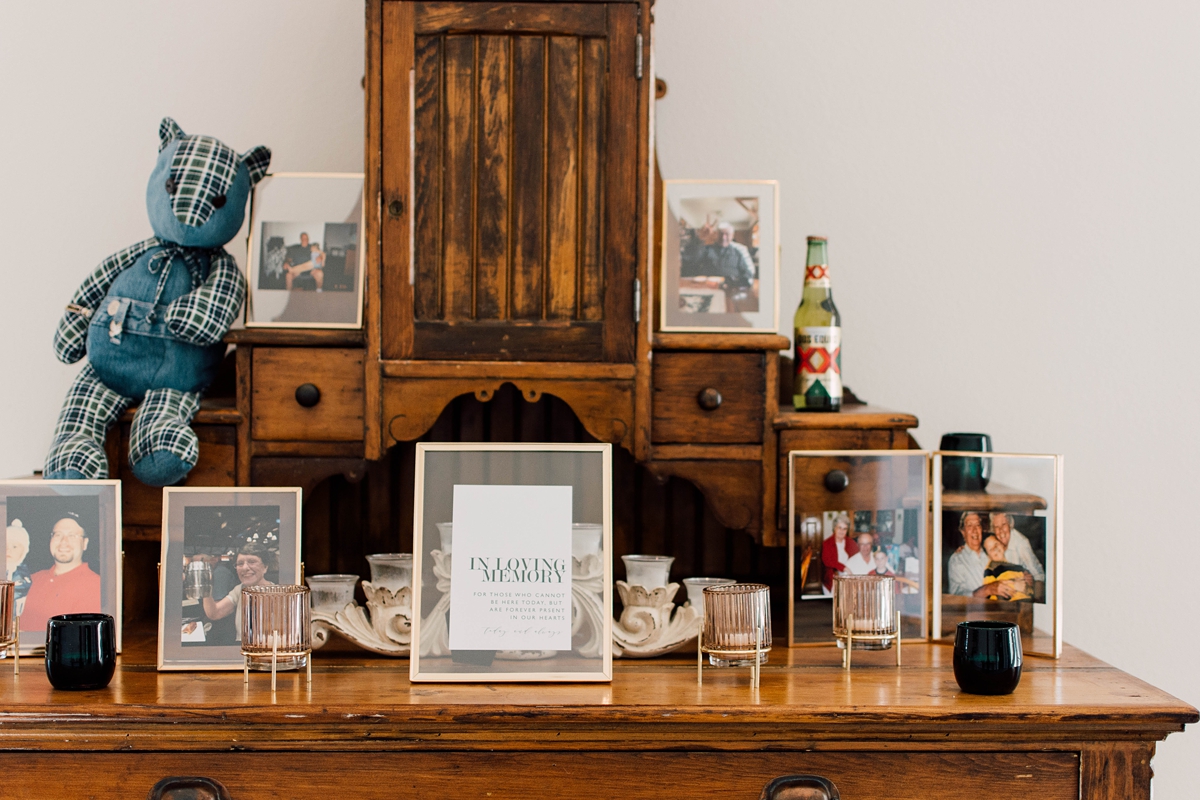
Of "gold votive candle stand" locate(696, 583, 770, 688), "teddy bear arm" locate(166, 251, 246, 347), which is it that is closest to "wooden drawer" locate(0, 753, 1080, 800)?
"gold votive candle stand" locate(696, 583, 770, 688)

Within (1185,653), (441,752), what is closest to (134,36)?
(441,752)

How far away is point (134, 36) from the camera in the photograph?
1.72 meters

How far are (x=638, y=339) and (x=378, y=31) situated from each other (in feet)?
1.79

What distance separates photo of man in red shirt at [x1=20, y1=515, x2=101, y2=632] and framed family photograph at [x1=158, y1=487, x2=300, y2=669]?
0.11m

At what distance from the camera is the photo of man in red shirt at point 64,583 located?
4.52 feet

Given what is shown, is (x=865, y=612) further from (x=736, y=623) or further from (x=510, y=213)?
(x=510, y=213)

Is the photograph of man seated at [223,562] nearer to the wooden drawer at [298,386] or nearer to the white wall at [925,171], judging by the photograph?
the wooden drawer at [298,386]

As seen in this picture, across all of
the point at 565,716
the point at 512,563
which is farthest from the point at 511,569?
the point at 565,716

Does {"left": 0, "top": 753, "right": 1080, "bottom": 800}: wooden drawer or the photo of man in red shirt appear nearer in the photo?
{"left": 0, "top": 753, "right": 1080, "bottom": 800}: wooden drawer

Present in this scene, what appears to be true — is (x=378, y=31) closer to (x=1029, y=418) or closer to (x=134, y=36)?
(x=134, y=36)

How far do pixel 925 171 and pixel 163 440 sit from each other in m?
1.29

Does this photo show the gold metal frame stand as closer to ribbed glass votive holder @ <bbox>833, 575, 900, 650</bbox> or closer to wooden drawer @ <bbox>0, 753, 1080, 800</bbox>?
ribbed glass votive holder @ <bbox>833, 575, 900, 650</bbox>

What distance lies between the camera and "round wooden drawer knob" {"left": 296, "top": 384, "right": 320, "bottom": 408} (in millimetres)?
1424

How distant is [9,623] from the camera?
1.31 m
